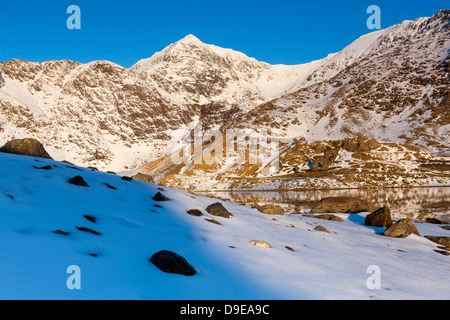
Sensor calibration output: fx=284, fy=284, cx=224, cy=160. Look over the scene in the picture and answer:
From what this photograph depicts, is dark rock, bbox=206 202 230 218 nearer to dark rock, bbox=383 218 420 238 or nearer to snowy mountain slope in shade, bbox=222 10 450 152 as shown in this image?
dark rock, bbox=383 218 420 238

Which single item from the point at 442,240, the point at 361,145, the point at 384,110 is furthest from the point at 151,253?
the point at 384,110

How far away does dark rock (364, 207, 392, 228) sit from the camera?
54.4 feet

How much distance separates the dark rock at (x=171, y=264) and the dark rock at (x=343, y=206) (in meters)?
25.1

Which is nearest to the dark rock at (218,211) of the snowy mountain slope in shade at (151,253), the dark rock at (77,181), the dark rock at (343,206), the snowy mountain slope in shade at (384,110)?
the snowy mountain slope in shade at (151,253)

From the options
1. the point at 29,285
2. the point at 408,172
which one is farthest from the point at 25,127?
the point at 29,285

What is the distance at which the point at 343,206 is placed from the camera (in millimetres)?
28203

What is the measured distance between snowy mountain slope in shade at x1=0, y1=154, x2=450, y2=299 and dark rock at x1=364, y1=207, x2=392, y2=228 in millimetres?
6642

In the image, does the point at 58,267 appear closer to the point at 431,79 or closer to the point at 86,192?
the point at 86,192

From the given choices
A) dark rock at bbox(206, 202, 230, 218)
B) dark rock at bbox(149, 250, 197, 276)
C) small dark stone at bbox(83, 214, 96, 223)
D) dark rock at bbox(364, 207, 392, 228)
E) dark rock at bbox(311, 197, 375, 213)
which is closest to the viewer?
dark rock at bbox(149, 250, 197, 276)

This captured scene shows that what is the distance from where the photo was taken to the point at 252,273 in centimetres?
530

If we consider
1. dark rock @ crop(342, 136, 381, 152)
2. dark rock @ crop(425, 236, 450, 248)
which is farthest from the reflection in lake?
dark rock @ crop(342, 136, 381, 152)

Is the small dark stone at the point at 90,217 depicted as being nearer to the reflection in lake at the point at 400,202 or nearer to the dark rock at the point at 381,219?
the dark rock at the point at 381,219

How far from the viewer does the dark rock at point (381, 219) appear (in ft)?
54.4
